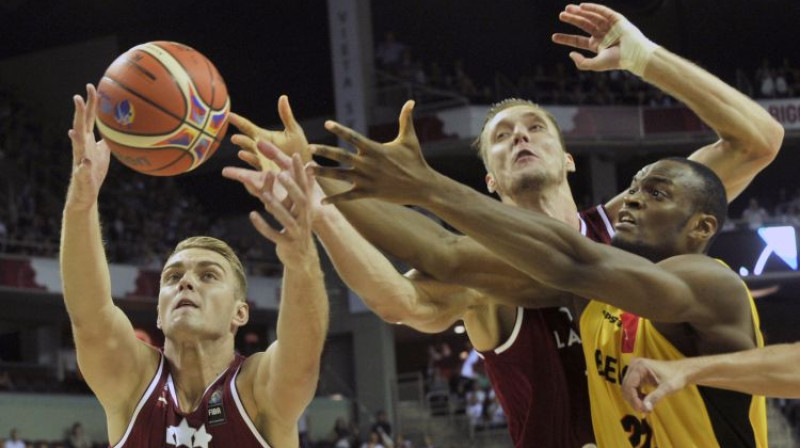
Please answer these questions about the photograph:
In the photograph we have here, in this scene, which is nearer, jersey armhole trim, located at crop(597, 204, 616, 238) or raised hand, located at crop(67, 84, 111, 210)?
raised hand, located at crop(67, 84, 111, 210)

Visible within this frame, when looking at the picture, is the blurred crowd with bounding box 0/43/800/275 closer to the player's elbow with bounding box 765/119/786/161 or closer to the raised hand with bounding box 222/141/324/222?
the player's elbow with bounding box 765/119/786/161

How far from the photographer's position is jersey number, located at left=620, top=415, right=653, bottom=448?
12.8 ft

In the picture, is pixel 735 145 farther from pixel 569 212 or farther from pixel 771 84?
pixel 771 84

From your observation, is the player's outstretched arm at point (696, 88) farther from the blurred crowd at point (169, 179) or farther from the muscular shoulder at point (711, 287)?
the blurred crowd at point (169, 179)

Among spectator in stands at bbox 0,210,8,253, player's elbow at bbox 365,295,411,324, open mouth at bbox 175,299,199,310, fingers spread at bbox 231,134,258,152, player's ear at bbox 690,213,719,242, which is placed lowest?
player's elbow at bbox 365,295,411,324

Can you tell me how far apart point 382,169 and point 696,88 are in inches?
63.1

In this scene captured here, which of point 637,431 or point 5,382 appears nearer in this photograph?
point 637,431

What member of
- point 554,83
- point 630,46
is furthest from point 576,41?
point 554,83

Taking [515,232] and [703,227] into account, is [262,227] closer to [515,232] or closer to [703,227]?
[515,232]

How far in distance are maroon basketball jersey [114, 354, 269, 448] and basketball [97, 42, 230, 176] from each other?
3.19ft

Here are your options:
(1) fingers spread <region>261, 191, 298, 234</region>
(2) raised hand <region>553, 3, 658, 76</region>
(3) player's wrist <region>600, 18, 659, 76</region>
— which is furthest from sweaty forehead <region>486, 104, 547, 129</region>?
(1) fingers spread <region>261, 191, 298, 234</region>

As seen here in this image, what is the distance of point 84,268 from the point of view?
15.8ft

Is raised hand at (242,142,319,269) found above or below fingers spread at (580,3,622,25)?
below

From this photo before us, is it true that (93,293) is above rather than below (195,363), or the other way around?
above
